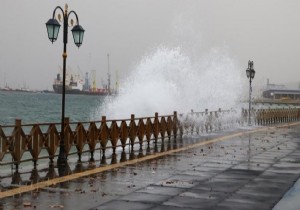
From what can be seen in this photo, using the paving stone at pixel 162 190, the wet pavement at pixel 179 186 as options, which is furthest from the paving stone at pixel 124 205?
the paving stone at pixel 162 190

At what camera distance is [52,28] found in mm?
15406

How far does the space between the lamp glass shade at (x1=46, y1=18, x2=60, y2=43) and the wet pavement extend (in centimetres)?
468

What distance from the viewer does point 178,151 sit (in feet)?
64.3

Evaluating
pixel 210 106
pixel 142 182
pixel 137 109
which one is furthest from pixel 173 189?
pixel 210 106

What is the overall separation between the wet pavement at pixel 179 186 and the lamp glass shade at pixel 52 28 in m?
4.68

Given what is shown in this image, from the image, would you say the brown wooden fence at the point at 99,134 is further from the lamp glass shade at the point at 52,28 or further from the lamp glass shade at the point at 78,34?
the lamp glass shade at the point at 52,28

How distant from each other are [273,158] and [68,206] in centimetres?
1008

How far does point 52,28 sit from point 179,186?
6.98 metres

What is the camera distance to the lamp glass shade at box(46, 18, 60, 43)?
50.5 ft

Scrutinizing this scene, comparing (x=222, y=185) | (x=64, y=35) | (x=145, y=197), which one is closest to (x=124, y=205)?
(x=145, y=197)

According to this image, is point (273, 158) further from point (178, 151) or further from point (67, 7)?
point (67, 7)

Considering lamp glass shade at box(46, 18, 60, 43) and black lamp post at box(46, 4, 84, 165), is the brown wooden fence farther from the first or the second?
lamp glass shade at box(46, 18, 60, 43)

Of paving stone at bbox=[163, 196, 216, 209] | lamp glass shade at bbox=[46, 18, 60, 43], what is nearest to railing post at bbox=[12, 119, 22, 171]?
lamp glass shade at bbox=[46, 18, 60, 43]

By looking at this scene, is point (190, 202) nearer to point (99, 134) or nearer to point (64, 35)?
point (64, 35)
